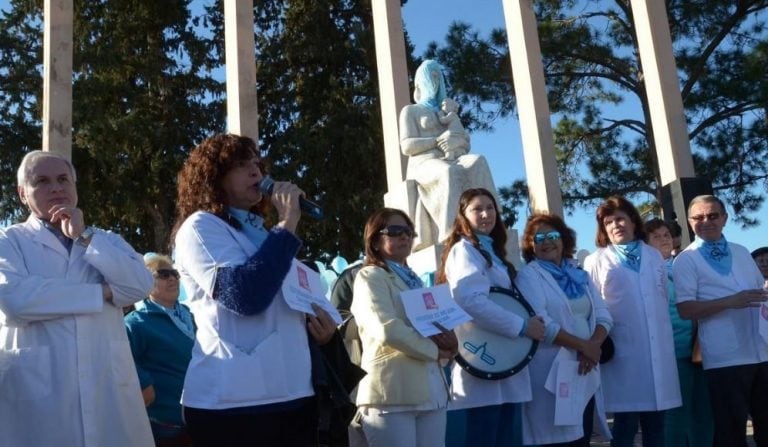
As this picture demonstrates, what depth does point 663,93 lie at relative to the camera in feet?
35.9

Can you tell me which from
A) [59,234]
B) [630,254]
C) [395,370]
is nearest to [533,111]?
[630,254]

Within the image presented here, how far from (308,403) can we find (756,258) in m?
3.88

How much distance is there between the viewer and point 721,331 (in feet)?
14.9

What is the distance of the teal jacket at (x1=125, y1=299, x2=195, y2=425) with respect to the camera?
3881 millimetres

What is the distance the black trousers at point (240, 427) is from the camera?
245 cm

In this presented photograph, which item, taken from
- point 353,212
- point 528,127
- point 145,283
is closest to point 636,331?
point 145,283

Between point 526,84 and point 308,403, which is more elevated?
point 526,84

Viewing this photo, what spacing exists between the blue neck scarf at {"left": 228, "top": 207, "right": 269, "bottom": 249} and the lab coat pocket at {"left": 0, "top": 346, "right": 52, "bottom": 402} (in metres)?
0.74

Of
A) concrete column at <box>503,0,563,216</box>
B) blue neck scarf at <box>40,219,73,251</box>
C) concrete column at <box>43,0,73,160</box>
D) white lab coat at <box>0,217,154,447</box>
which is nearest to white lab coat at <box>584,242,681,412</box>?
white lab coat at <box>0,217,154,447</box>

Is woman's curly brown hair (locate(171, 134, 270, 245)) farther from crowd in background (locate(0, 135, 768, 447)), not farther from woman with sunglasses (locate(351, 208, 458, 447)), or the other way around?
woman with sunglasses (locate(351, 208, 458, 447))

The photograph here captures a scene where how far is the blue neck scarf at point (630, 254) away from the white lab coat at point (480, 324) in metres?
0.94

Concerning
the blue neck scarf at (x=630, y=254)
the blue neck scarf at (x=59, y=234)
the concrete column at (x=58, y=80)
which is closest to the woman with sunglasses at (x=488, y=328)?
the blue neck scarf at (x=630, y=254)

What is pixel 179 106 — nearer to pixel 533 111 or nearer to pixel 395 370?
pixel 533 111

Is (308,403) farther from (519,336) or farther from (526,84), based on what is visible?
(526,84)
